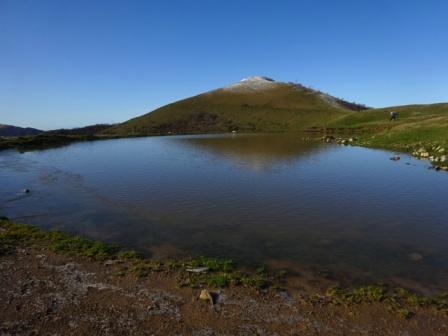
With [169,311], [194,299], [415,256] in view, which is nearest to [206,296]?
[194,299]

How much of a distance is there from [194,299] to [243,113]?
14090 centimetres

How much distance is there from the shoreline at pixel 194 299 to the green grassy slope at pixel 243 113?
108 metres

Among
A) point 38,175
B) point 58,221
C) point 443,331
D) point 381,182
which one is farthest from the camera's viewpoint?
point 38,175

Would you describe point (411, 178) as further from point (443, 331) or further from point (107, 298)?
point (107, 298)

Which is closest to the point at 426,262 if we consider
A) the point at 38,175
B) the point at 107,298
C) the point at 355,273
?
the point at 355,273

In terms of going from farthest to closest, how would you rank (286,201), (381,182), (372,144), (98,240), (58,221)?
(372,144) < (381,182) < (286,201) < (58,221) < (98,240)

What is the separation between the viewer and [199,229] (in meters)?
18.9

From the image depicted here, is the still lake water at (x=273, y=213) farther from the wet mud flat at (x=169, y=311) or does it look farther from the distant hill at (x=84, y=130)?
the distant hill at (x=84, y=130)

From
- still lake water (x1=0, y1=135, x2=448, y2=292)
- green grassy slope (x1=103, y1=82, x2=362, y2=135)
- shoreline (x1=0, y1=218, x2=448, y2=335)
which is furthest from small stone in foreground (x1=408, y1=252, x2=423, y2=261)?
green grassy slope (x1=103, y1=82, x2=362, y2=135)

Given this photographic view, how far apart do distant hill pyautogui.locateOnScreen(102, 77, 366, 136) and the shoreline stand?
349 feet

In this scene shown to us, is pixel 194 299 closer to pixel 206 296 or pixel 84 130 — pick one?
pixel 206 296

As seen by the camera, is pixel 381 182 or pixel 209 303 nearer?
pixel 209 303

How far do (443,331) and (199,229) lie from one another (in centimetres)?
1218

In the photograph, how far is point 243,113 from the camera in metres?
149
